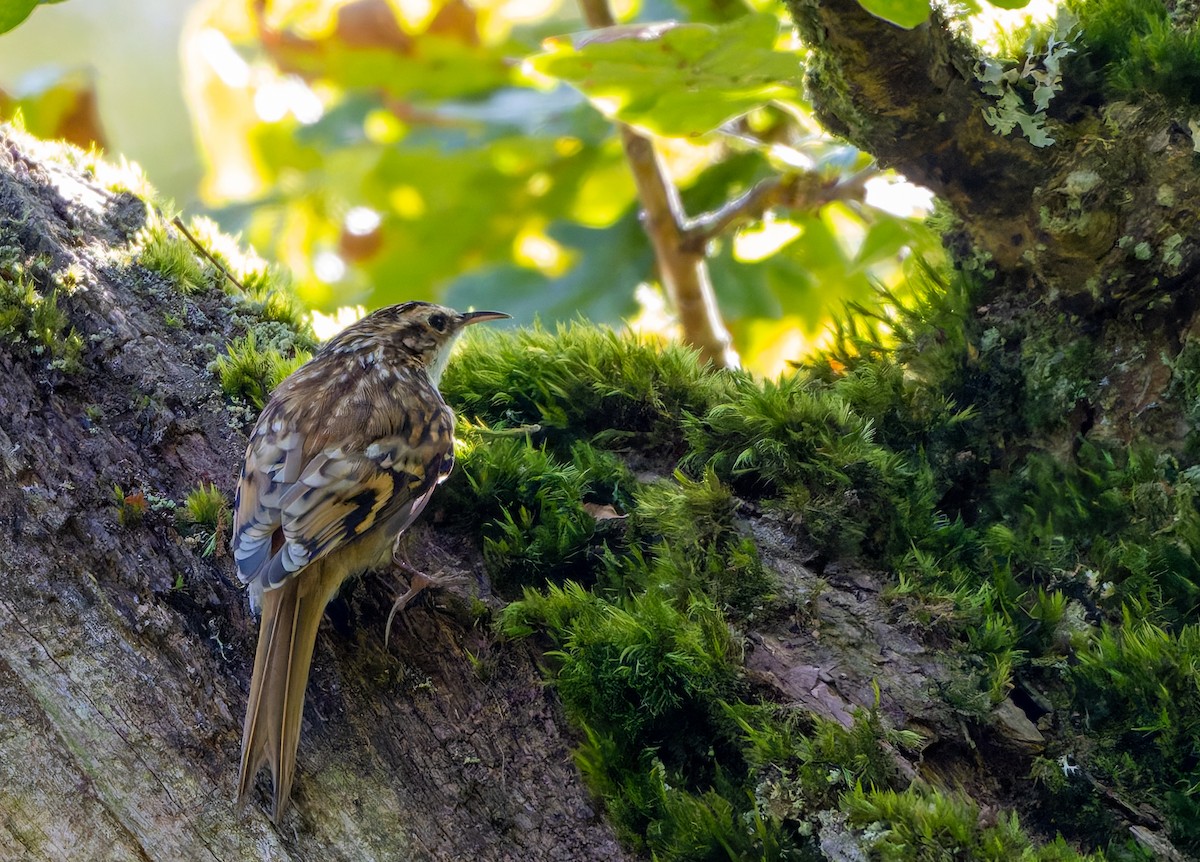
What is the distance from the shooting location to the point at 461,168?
20.1 feet

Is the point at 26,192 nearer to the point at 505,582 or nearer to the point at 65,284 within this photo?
the point at 65,284

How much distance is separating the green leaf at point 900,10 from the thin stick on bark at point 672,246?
2.80m

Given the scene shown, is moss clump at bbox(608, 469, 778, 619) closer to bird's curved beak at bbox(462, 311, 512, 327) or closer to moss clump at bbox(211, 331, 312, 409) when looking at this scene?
moss clump at bbox(211, 331, 312, 409)

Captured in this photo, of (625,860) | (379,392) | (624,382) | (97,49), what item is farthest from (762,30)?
(97,49)

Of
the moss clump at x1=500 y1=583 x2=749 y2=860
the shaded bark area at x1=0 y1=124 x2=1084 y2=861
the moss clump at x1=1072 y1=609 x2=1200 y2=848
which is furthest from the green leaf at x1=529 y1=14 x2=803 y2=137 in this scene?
the moss clump at x1=1072 y1=609 x2=1200 y2=848

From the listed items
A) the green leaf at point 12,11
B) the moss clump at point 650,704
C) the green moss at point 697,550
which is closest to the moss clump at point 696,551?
the green moss at point 697,550

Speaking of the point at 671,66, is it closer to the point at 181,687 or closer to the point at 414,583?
the point at 414,583

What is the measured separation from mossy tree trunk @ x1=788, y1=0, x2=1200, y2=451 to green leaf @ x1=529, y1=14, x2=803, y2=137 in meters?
0.61

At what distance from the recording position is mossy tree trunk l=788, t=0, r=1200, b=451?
245 centimetres

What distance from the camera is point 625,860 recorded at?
207 cm

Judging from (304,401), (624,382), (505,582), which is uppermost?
(304,401)

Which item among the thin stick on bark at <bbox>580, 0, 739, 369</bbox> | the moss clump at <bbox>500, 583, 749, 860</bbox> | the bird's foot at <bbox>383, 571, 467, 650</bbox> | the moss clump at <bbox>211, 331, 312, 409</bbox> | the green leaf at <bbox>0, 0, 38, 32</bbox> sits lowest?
the moss clump at <bbox>500, 583, 749, 860</bbox>

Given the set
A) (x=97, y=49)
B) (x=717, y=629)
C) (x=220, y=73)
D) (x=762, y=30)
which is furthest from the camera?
(x=97, y=49)

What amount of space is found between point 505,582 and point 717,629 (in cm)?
53
